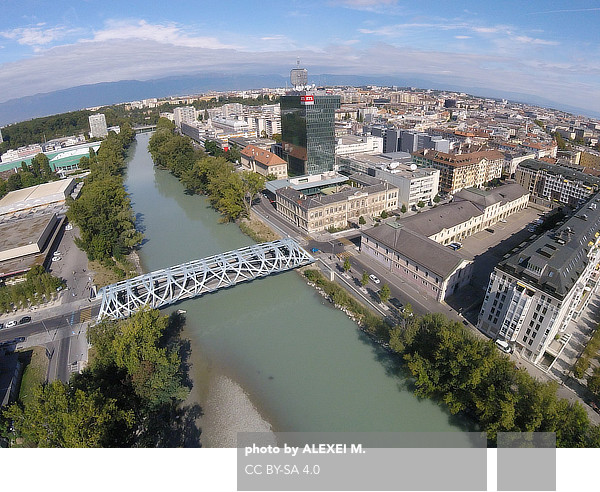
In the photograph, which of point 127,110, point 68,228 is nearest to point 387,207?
point 68,228

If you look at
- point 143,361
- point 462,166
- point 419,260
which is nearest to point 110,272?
point 143,361

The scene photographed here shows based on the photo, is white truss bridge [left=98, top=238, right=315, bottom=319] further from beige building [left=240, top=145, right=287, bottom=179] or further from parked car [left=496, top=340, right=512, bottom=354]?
beige building [left=240, top=145, right=287, bottom=179]

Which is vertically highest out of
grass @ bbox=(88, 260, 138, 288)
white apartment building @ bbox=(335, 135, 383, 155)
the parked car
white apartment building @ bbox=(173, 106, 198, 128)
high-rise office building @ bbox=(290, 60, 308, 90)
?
high-rise office building @ bbox=(290, 60, 308, 90)

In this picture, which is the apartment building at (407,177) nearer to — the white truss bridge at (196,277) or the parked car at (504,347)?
the white truss bridge at (196,277)

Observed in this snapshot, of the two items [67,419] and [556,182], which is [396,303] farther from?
[556,182]

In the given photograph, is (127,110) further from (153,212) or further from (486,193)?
(486,193)

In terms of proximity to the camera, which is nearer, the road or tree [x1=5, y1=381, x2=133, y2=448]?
tree [x1=5, y1=381, x2=133, y2=448]

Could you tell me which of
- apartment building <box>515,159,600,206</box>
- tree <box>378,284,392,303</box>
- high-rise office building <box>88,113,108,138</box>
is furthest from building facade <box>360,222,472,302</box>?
high-rise office building <box>88,113,108,138</box>
